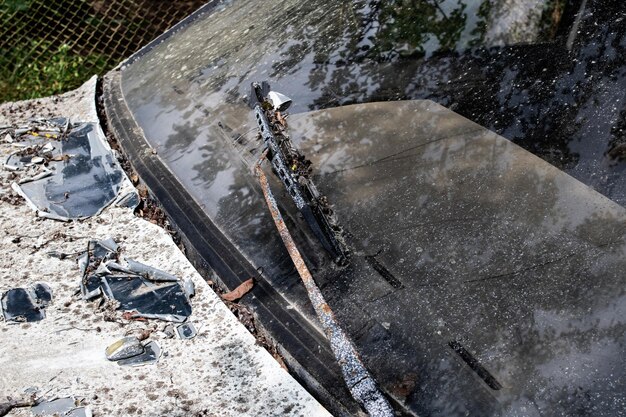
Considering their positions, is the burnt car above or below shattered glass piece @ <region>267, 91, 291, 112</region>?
below

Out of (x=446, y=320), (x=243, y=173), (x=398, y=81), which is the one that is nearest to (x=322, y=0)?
(x=398, y=81)

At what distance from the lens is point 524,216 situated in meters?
1.74

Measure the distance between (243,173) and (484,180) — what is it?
2.30 feet

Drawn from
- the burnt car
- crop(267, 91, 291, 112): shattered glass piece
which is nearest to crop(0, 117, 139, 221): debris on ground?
the burnt car

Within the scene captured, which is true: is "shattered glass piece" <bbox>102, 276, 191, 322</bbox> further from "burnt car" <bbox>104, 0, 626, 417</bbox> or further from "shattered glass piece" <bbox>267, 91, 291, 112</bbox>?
"shattered glass piece" <bbox>267, 91, 291, 112</bbox>

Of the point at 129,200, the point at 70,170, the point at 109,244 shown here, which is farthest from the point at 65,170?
the point at 109,244

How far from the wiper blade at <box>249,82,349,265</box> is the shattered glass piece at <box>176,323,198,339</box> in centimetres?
38

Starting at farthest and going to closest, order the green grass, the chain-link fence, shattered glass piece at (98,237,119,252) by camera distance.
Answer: the chain-link fence
the green grass
shattered glass piece at (98,237,119,252)

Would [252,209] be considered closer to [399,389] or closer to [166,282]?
[166,282]


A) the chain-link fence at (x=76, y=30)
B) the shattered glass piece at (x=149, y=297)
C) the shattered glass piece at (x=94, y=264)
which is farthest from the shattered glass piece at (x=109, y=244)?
the chain-link fence at (x=76, y=30)

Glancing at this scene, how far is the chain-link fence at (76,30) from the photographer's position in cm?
529

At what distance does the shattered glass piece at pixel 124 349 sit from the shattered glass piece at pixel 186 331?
0.10 metres

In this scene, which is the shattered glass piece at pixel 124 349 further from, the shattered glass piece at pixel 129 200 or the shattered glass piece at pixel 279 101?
the shattered glass piece at pixel 279 101

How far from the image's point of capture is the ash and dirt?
5.55ft
